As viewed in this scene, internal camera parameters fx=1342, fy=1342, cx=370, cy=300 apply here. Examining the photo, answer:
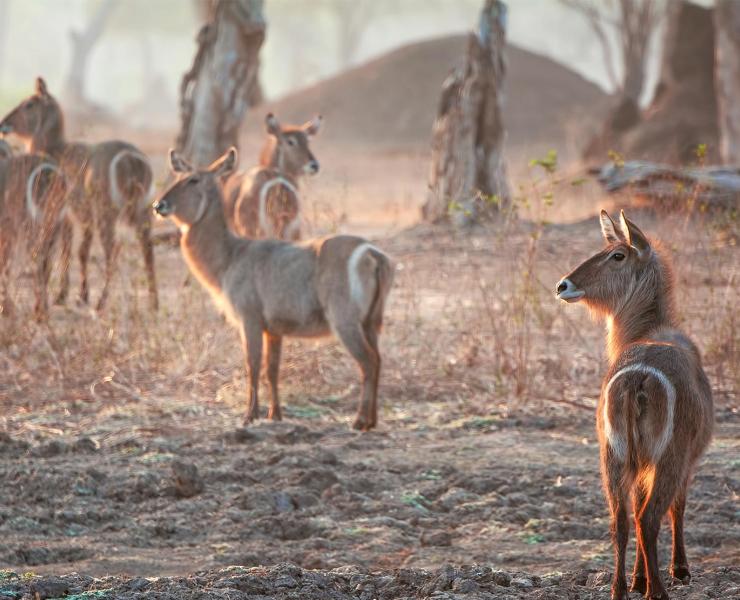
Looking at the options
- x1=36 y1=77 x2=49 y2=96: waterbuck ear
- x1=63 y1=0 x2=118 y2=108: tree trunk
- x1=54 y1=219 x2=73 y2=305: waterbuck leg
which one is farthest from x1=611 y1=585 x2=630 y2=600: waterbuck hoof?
x1=63 y1=0 x2=118 y2=108: tree trunk

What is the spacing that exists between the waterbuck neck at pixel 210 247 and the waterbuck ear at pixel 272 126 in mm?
3034

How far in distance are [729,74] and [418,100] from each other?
11.6 meters

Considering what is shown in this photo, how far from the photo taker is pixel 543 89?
1176 inches

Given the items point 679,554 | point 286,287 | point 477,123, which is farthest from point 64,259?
point 477,123

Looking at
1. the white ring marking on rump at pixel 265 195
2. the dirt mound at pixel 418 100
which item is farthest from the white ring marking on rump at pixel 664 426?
the dirt mound at pixel 418 100

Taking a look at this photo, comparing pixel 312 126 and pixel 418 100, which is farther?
pixel 418 100

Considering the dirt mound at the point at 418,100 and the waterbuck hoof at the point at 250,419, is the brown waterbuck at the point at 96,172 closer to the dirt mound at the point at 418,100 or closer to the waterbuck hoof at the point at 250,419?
the waterbuck hoof at the point at 250,419

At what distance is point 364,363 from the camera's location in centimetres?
692

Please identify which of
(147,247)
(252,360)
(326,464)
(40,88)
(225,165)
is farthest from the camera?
(40,88)

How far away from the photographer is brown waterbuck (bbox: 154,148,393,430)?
6.88m

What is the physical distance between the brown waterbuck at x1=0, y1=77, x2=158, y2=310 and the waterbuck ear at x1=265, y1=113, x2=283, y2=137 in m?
1.10

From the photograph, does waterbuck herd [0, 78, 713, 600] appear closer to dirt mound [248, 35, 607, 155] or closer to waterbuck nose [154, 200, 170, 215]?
waterbuck nose [154, 200, 170, 215]

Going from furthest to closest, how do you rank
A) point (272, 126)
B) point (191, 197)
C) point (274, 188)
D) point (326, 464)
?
1. point (272, 126)
2. point (274, 188)
3. point (191, 197)
4. point (326, 464)

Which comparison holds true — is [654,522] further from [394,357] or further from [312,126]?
[312,126]
